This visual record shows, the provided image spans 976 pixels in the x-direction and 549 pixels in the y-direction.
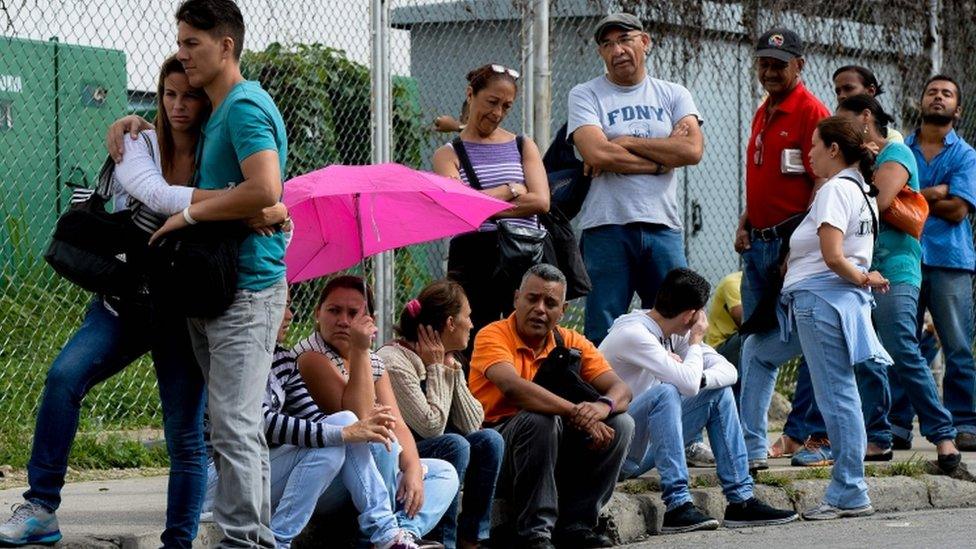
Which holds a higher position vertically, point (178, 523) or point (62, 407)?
point (62, 407)

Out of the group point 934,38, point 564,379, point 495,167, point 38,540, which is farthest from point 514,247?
point 934,38

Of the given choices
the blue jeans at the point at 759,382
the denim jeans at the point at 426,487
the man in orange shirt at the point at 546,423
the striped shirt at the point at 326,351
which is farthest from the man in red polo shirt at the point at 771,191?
the striped shirt at the point at 326,351

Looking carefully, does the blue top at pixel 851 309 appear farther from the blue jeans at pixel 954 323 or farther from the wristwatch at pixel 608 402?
the blue jeans at pixel 954 323

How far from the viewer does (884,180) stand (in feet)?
27.9

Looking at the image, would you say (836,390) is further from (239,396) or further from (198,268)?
(198,268)

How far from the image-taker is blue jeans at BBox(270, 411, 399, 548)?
5836mm

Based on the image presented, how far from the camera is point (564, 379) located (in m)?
6.90

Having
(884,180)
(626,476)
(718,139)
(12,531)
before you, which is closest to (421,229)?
(626,476)

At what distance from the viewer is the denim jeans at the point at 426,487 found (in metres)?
6.11

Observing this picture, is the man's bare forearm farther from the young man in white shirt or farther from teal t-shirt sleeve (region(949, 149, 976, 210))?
teal t-shirt sleeve (region(949, 149, 976, 210))

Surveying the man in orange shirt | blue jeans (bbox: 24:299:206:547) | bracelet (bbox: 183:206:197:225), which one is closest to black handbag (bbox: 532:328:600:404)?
the man in orange shirt

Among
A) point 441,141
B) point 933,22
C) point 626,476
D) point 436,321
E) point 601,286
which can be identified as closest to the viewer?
point 436,321

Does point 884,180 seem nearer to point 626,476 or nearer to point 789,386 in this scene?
point 626,476

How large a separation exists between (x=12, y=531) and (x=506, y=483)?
7.17 ft
